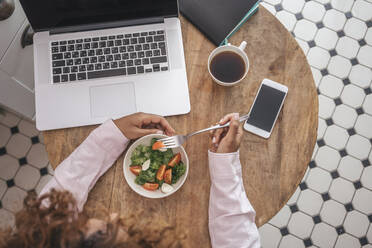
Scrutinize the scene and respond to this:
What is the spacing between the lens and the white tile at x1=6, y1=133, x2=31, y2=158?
1976mm

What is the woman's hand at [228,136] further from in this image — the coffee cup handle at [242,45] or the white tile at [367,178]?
the white tile at [367,178]

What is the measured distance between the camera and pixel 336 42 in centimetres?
213

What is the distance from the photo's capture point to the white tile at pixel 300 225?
1.92 metres

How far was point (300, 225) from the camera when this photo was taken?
1.93 m

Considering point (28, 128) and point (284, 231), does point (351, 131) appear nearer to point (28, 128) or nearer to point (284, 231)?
point (284, 231)

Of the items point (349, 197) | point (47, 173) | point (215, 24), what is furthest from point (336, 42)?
point (47, 173)

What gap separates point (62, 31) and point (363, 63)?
1879 millimetres

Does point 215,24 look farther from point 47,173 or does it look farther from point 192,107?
point 47,173

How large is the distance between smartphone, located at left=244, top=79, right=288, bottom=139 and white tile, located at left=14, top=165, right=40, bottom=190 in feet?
4.64

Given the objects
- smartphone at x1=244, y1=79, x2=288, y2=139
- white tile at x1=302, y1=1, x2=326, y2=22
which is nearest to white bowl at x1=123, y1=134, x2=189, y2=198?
smartphone at x1=244, y1=79, x2=288, y2=139

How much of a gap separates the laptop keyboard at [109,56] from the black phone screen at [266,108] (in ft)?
1.18

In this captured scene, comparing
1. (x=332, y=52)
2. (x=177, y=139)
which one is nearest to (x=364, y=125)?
(x=332, y=52)

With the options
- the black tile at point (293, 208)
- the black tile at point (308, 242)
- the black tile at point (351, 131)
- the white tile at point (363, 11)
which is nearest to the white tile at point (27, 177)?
the black tile at point (293, 208)

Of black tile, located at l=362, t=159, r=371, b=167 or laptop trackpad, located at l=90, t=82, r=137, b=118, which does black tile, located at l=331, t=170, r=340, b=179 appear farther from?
laptop trackpad, located at l=90, t=82, r=137, b=118
